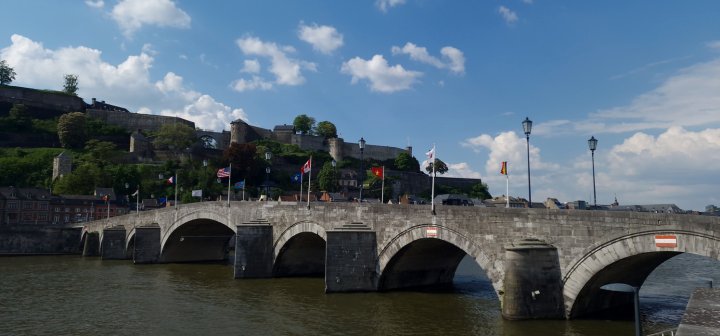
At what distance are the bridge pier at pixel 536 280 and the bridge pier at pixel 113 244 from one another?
141 feet

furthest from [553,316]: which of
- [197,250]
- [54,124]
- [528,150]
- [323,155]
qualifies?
[54,124]

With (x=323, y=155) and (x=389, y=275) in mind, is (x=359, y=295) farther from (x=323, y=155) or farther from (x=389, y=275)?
(x=323, y=155)

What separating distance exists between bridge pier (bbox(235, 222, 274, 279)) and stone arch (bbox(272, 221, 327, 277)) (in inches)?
18.5

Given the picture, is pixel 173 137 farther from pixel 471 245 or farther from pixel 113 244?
pixel 471 245

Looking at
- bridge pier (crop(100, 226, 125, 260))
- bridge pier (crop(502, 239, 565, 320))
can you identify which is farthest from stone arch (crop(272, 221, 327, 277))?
bridge pier (crop(100, 226, 125, 260))

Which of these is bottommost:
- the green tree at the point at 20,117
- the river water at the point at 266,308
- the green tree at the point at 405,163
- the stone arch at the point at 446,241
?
the river water at the point at 266,308

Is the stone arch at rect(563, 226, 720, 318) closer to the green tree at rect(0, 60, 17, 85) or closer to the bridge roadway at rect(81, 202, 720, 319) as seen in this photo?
the bridge roadway at rect(81, 202, 720, 319)

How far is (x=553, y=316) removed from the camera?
59.2ft

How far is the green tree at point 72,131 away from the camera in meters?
104

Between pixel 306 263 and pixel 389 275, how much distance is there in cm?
967

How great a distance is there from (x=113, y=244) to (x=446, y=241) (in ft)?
128

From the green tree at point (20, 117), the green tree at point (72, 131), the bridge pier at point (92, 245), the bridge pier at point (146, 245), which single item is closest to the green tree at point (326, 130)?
the green tree at point (72, 131)

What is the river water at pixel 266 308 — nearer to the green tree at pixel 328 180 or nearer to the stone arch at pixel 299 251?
the stone arch at pixel 299 251

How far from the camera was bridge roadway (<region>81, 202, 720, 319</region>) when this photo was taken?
1639cm
